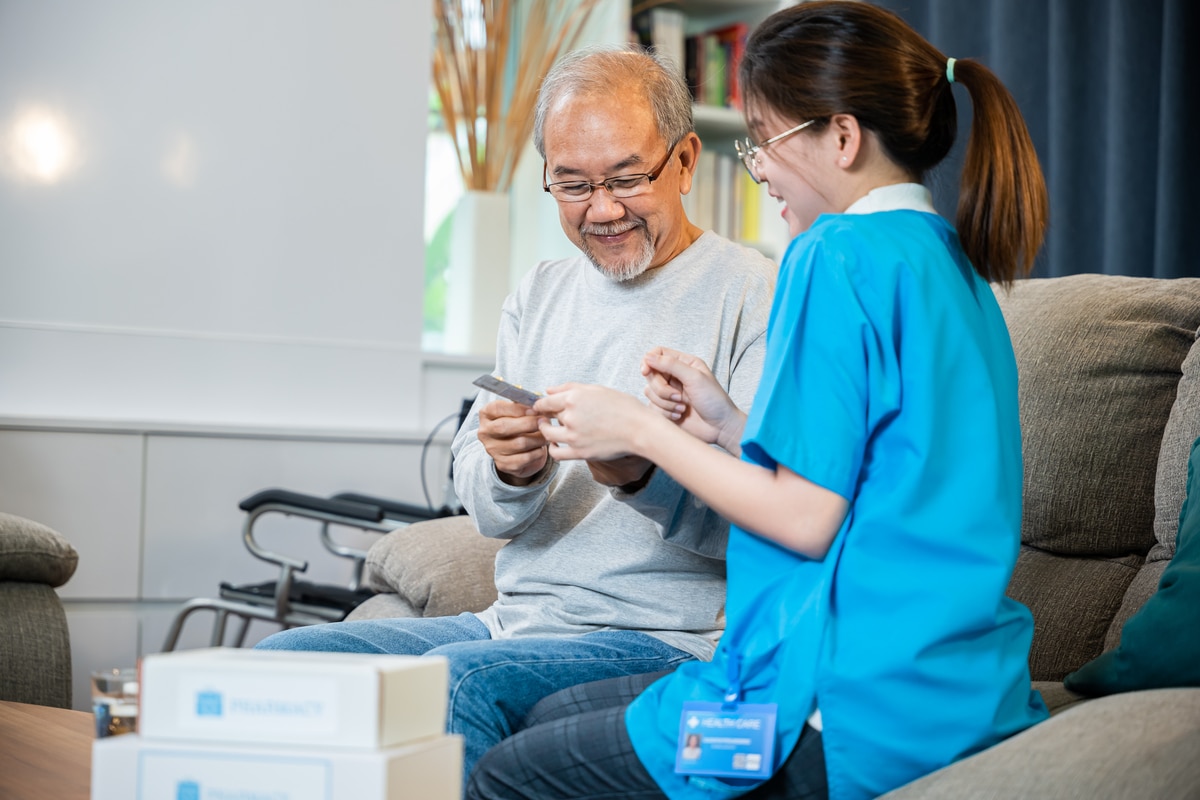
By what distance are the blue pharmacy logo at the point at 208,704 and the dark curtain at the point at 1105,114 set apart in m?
1.84

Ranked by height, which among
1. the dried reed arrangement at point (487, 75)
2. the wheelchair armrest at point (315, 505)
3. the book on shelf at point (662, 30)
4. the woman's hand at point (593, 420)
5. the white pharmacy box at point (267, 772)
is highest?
the book on shelf at point (662, 30)

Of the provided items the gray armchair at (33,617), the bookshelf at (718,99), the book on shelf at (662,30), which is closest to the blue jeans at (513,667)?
the gray armchair at (33,617)

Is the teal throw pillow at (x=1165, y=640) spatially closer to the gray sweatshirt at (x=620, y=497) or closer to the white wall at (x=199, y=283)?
the gray sweatshirt at (x=620, y=497)

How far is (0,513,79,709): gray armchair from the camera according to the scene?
1886 millimetres

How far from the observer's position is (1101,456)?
5.10 ft

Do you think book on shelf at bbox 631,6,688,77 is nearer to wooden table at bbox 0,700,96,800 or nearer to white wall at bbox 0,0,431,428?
white wall at bbox 0,0,431,428

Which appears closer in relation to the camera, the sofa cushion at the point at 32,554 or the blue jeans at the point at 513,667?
the blue jeans at the point at 513,667

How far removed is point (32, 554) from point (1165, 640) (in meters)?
1.73

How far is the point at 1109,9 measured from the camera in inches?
96.7

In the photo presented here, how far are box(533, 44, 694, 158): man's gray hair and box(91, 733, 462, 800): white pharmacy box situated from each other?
0.93 metres

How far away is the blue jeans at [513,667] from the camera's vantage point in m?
1.22

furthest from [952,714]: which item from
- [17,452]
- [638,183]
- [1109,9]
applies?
[17,452]

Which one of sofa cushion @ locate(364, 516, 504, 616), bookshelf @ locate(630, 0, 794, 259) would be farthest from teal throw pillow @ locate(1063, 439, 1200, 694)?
bookshelf @ locate(630, 0, 794, 259)

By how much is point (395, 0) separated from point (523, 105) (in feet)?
1.45
